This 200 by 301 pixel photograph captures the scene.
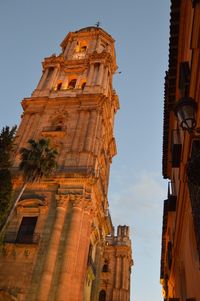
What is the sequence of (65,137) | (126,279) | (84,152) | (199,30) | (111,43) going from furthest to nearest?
(111,43) < (126,279) < (65,137) < (84,152) < (199,30)

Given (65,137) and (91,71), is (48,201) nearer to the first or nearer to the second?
(65,137)

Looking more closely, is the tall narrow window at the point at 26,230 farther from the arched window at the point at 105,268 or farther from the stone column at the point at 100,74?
the arched window at the point at 105,268

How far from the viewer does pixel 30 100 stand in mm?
36844

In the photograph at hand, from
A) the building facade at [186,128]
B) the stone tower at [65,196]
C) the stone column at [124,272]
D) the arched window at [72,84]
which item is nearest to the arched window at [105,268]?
the stone column at [124,272]

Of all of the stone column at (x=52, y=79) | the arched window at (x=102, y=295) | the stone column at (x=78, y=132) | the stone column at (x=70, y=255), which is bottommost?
the stone column at (x=70, y=255)

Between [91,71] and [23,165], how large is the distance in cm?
1965

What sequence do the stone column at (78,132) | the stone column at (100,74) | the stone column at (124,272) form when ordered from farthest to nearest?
the stone column at (124,272), the stone column at (100,74), the stone column at (78,132)

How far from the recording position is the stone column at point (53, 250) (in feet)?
68.5

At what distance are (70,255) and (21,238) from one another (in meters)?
4.37

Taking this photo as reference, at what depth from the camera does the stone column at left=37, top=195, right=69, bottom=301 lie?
20891 millimetres

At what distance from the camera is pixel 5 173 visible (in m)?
23.3

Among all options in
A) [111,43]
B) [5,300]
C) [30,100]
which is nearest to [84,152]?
[30,100]

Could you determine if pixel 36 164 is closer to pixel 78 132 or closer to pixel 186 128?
pixel 78 132

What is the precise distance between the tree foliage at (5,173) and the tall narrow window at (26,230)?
2.25 m
